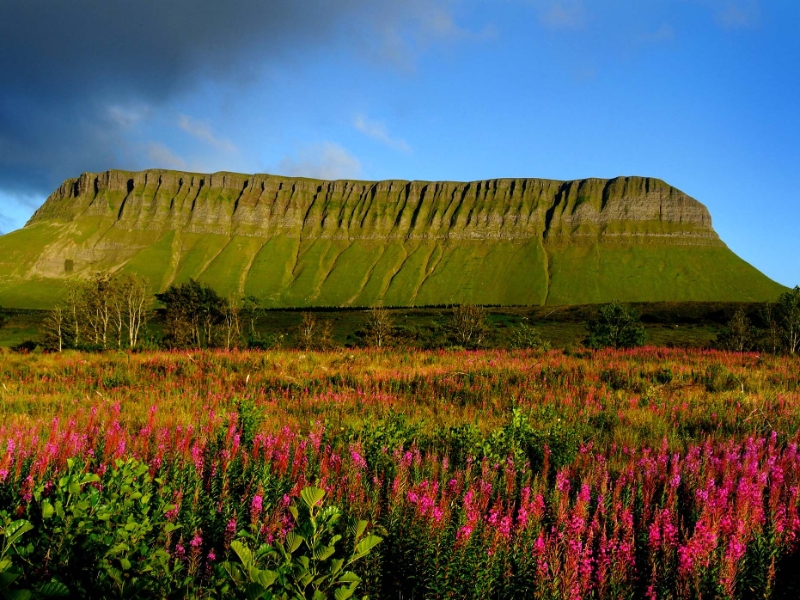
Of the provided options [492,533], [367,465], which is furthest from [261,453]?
[492,533]

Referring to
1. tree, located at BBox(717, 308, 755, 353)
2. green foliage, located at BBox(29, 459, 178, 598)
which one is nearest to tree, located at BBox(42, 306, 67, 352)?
→ green foliage, located at BBox(29, 459, 178, 598)

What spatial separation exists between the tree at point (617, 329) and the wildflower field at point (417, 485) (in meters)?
31.2

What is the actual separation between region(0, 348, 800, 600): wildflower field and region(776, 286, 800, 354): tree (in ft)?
149

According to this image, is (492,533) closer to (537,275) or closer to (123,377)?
(123,377)

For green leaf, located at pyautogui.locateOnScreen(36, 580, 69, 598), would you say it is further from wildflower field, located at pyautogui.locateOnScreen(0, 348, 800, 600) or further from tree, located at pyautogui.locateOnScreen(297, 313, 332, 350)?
tree, located at pyautogui.locateOnScreen(297, 313, 332, 350)

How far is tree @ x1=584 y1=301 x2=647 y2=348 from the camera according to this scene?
3891 cm

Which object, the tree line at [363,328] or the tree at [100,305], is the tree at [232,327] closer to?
the tree line at [363,328]

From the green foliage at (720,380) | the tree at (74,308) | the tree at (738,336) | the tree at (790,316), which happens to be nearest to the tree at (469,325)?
the tree at (738,336)

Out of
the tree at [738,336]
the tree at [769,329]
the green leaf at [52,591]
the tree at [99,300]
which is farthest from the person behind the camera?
the tree at [99,300]

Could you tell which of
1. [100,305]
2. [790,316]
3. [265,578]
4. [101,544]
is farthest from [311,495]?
[100,305]

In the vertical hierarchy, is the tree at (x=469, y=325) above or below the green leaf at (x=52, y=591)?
above

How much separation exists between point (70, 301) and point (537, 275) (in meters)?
A: 160

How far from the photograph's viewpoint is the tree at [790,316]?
147 feet

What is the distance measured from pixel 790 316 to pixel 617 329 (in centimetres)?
1994
